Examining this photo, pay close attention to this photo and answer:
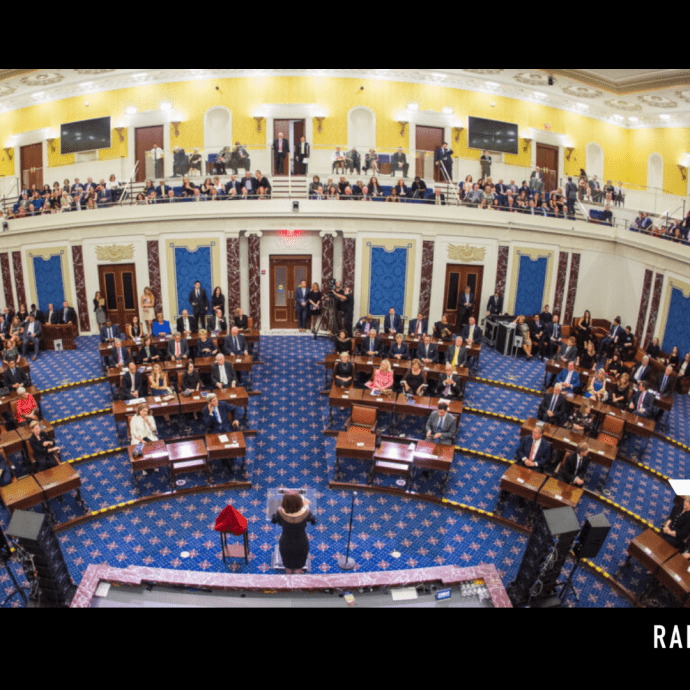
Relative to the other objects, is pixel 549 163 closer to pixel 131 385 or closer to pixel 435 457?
pixel 435 457

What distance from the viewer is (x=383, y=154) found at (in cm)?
1619

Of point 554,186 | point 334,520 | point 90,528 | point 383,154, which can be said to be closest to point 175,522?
point 90,528

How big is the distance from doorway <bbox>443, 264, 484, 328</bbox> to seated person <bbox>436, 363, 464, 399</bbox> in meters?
4.82

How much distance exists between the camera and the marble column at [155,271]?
1460 centimetres

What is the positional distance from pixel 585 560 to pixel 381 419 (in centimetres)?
436

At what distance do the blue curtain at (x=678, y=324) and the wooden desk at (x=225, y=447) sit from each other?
35.1 ft

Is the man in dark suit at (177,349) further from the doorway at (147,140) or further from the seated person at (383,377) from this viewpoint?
the doorway at (147,140)

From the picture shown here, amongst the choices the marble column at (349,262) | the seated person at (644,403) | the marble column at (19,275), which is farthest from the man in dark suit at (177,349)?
the seated person at (644,403)

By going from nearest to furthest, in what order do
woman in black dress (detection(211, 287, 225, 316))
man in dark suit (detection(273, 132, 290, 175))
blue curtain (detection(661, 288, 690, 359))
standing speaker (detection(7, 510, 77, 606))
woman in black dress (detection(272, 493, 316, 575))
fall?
1. standing speaker (detection(7, 510, 77, 606))
2. woman in black dress (detection(272, 493, 316, 575))
3. blue curtain (detection(661, 288, 690, 359))
4. woman in black dress (detection(211, 287, 225, 316))
5. man in dark suit (detection(273, 132, 290, 175))

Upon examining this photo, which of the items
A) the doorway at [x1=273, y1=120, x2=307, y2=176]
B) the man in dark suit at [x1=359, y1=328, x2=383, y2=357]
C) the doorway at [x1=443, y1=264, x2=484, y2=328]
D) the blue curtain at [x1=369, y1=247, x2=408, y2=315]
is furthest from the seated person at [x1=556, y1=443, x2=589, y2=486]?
the doorway at [x1=273, y1=120, x2=307, y2=176]

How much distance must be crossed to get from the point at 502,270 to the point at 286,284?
6.00 meters

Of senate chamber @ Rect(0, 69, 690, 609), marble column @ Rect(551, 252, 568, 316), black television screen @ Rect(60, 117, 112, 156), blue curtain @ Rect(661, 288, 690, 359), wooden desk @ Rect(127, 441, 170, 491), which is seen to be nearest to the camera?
senate chamber @ Rect(0, 69, 690, 609)

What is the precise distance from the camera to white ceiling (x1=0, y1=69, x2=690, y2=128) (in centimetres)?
1642

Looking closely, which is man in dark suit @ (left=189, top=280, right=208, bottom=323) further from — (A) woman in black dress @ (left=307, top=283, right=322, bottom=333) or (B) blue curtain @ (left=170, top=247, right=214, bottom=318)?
(A) woman in black dress @ (left=307, top=283, right=322, bottom=333)
